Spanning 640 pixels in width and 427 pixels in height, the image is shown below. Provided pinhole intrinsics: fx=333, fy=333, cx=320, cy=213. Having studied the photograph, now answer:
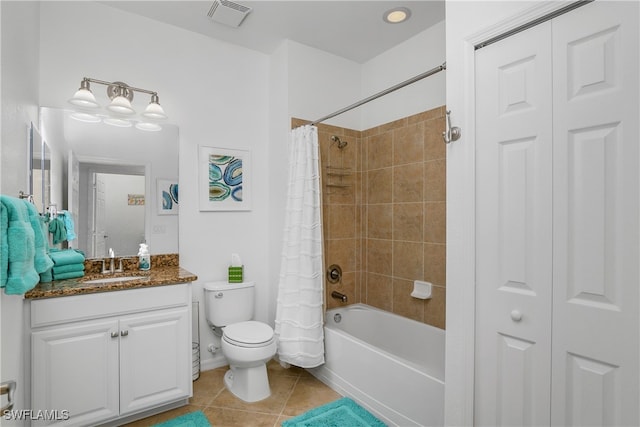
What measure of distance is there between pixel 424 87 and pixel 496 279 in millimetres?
1823

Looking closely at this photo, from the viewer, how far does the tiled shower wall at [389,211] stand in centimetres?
255

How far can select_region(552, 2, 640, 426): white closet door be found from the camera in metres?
1.03

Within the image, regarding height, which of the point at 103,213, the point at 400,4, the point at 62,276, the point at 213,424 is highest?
the point at 400,4

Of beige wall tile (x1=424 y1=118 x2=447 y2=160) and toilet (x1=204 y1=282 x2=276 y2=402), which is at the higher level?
beige wall tile (x1=424 y1=118 x2=447 y2=160)

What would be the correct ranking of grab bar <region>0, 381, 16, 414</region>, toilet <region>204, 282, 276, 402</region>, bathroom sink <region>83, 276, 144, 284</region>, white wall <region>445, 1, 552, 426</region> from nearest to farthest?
grab bar <region>0, 381, 16, 414</region>, white wall <region>445, 1, 552, 426</region>, bathroom sink <region>83, 276, 144, 284</region>, toilet <region>204, 282, 276, 402</region>

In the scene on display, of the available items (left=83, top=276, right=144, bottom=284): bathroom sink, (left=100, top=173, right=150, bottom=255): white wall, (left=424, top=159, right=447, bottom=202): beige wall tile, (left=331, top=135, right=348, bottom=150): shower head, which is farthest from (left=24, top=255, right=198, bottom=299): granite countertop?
(left=424, top=159, right=447, bottom=202): beige wall tile

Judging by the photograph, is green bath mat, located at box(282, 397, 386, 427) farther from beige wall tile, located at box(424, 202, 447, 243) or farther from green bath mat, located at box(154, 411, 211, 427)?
beige wall tile, located at box(424, 202, 447, 243)

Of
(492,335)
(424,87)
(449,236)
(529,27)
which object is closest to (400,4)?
(424,87)

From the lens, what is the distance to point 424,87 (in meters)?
2.65

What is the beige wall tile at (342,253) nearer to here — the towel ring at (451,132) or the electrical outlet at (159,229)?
the electrical outlet at (159,229)

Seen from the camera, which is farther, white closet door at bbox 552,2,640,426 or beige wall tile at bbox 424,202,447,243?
beige wall tile at bbox 424,202,447,243

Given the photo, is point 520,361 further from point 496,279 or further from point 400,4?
point 400,4

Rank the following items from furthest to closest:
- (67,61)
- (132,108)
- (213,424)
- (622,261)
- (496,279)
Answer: (132,108)
(67,61)
(213,424)
(496,279)
(622,261)

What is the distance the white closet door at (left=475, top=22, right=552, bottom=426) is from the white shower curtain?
1272mm
